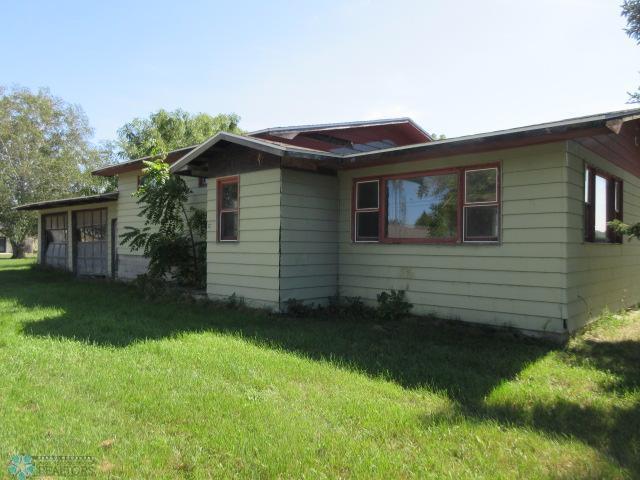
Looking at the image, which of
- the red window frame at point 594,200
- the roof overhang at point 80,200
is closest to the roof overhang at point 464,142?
the red window frame at point 594,200

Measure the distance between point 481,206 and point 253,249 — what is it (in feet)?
13.6

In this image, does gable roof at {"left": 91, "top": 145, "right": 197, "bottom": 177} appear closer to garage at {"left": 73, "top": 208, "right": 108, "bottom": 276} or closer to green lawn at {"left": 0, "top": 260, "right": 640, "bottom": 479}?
garage at {"left": 73, "top": 208, "right": 108, "bottom": 276}

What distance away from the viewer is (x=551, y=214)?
7.01m

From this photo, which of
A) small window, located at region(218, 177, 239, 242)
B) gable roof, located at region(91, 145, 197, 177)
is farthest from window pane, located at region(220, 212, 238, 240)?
gable roof, located at region(91, 145, 197, 177)

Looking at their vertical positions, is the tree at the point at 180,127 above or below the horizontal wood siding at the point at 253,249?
above

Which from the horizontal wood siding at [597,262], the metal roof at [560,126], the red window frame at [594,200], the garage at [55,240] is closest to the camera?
the metal roof at [560,126]

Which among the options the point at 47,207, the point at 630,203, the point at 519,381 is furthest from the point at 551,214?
the point at 47,207

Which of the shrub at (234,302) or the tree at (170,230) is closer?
the shrub at (234,302)

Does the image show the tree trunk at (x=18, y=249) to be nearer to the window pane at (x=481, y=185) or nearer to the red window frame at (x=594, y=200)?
the window pane at (x=481, y=185)

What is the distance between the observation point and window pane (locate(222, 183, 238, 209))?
9.98 metres

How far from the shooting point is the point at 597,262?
8156 millimetres

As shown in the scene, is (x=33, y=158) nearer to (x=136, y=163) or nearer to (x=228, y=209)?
(x=136, y=163)

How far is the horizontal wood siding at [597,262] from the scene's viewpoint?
7141mm

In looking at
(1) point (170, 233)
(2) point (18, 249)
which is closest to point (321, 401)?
(1) point (170, 233)
